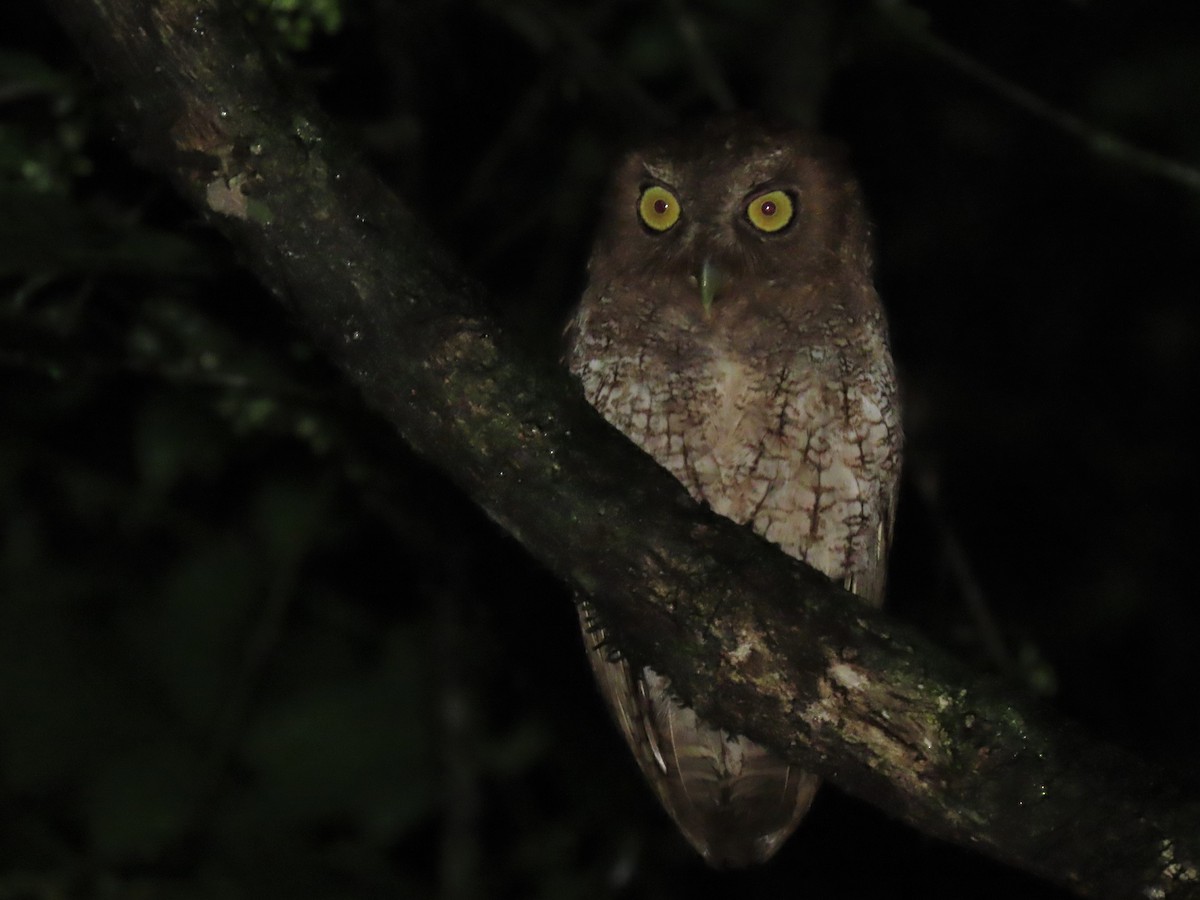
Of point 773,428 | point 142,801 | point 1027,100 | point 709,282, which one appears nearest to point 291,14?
point 709,282

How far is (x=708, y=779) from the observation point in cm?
280

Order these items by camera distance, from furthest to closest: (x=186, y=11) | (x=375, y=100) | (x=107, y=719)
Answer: (x=375, y=100)
(x=107, y=719)
(x=186, y=11)

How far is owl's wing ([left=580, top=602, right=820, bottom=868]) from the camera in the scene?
276 cm

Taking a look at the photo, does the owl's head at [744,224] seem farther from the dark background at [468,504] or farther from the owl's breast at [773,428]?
the dark background at [468,504]

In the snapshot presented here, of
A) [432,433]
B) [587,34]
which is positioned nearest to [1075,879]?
[432,433]

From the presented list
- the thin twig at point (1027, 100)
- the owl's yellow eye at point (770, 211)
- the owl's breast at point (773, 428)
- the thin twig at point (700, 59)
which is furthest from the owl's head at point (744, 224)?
the thin twig at point (700, 59)

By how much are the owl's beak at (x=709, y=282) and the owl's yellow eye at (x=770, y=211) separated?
6.4 inches

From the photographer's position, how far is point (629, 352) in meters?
2.67

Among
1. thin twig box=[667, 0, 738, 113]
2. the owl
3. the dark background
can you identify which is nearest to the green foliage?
the dark background

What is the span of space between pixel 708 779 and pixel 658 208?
3.86 feet

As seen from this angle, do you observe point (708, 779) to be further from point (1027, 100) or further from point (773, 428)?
point (1027, 100)

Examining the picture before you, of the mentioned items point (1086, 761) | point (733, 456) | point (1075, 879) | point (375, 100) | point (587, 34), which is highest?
point (587, 34)

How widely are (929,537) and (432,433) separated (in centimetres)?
335

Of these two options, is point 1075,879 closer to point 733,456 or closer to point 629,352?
point 733,456
